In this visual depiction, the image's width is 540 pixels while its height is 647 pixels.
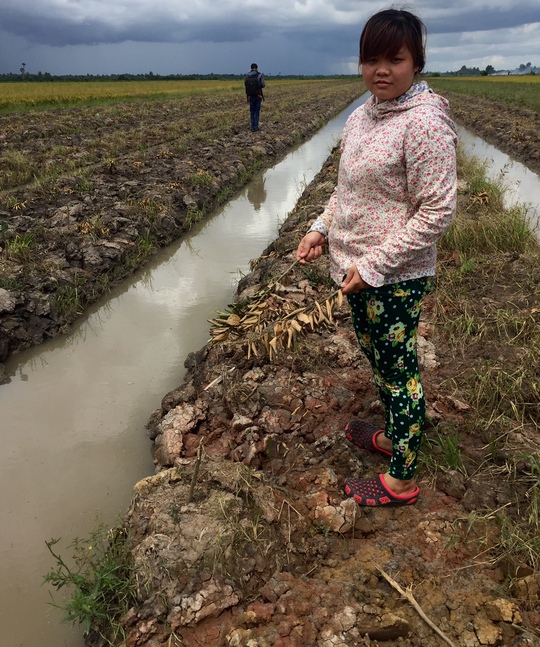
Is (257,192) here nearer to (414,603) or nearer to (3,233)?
(3,233)

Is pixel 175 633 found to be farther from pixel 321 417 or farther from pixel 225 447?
pixel 321 417

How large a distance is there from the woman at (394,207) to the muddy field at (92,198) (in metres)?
3.14

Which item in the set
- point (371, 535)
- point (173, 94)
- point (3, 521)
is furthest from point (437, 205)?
point (173, 94)

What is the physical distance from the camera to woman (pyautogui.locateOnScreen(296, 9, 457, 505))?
1312 millimetres

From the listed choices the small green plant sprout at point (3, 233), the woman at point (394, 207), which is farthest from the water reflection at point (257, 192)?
the woman at point (394, 207)

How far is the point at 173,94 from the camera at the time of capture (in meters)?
29.6

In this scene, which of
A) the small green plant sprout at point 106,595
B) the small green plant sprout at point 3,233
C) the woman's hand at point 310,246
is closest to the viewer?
the small green plant sprout at point 106,595

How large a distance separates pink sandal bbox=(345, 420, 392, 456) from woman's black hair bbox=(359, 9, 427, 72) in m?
1.59

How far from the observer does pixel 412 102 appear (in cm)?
136

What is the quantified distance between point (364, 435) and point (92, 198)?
580 centimetres

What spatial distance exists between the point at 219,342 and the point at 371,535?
184cm

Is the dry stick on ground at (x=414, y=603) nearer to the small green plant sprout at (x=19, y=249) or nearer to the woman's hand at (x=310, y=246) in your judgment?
the woman's hand at (x=310, y=246)

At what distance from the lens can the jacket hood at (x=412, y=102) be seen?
4.45 feet

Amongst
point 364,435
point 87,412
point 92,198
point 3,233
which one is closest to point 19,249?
point 3,233
